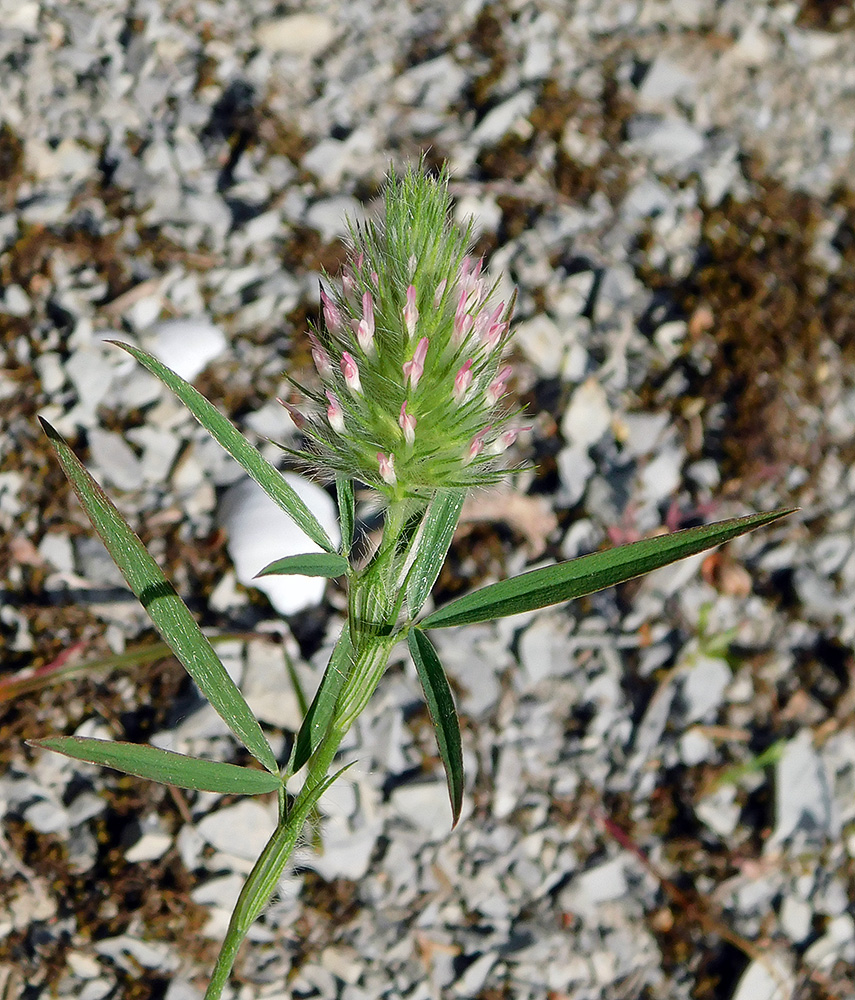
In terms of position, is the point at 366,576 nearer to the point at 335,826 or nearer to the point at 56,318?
the point at 335,826

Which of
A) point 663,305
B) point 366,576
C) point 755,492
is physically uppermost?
point 663,305

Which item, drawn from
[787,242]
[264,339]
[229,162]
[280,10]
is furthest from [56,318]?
[787,242]

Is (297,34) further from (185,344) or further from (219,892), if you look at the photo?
→ (219,892)

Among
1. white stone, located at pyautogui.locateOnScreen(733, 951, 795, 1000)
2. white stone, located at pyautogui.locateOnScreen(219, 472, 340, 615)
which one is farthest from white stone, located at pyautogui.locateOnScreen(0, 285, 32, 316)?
white stone, located at pyautogui.locateOnScreen(733, 951, 795, 1000)

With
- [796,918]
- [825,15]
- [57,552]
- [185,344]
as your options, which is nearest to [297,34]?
[185,344]

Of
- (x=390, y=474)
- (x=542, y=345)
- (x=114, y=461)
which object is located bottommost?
(x=390, y=474)

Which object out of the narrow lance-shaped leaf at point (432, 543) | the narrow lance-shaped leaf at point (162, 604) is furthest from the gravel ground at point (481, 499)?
the narrow lance-shaped leaf at point (432, 543)

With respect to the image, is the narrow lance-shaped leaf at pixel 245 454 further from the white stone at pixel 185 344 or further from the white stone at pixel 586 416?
the white stone at pixel 586 416
